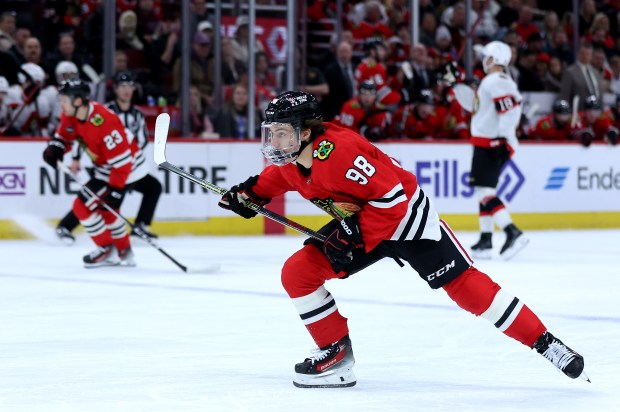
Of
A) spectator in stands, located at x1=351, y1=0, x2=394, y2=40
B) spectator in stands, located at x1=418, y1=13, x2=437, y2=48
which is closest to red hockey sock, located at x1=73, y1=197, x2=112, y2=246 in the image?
spectator in stands, located at x1=351, y1=0, x2=394, y2=40

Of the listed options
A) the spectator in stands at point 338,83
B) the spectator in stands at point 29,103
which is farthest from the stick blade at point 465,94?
the spectator in stands at point 29,103

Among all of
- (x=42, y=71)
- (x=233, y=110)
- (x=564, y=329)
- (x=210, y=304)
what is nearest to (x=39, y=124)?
(x=42, y=71)

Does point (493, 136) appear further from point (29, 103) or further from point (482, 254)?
point (29, 103)

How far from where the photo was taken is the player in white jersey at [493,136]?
845cm

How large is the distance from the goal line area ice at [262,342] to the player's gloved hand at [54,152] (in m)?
0.69

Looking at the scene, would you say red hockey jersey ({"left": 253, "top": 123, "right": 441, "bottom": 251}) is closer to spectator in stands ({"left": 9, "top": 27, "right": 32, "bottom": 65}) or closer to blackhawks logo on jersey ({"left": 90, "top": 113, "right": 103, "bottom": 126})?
blackhawks logo on jersey ({"left": 90, "top": 113, "right": 103, "bottom": 126})

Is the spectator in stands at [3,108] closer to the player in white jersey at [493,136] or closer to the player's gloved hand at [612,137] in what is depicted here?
the player in white jersey at [493,136]

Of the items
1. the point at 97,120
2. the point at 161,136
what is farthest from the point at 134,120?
the point at 161,136

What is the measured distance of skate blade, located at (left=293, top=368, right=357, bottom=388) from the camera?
3.54 metres

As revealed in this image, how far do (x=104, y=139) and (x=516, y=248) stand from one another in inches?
115

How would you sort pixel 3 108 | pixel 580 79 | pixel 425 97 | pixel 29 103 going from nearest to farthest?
1. pixel 3 108
2. pixel 29 103
3. pixel 425 97
4. pixel 580 79

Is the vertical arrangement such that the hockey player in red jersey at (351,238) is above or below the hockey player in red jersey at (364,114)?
above

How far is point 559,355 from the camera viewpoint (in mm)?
3480

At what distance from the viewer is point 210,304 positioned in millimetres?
5738
